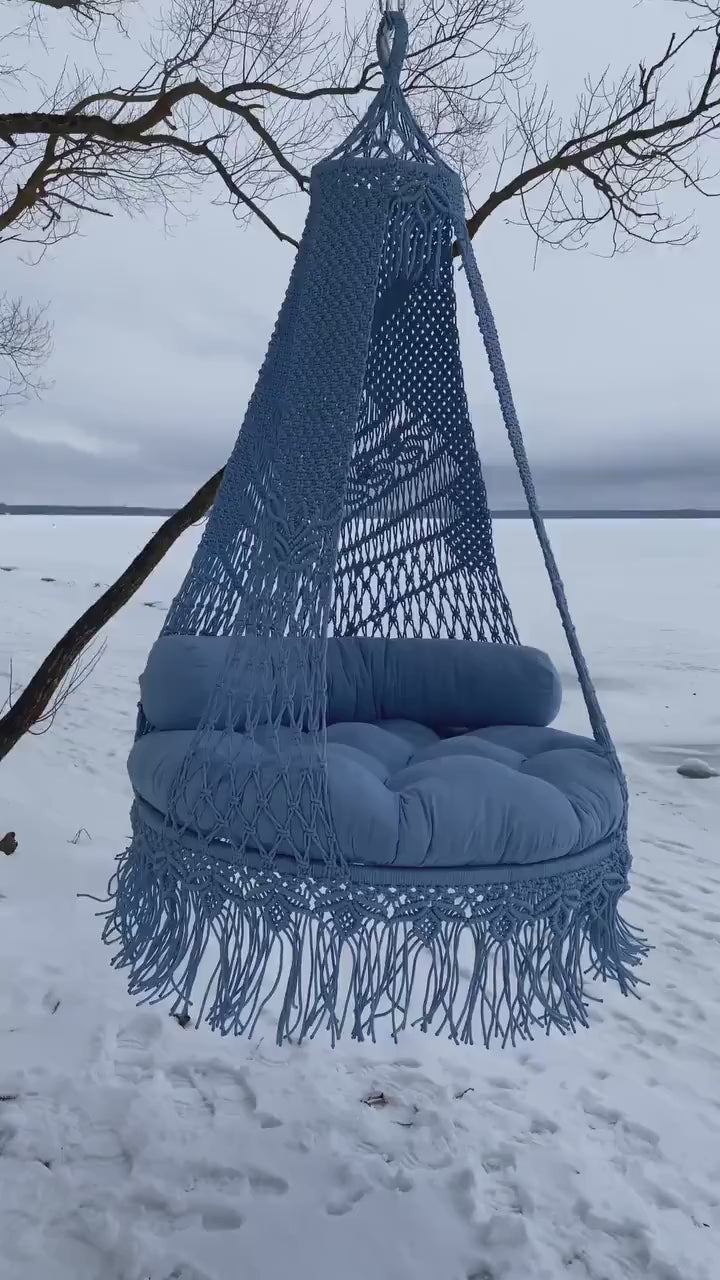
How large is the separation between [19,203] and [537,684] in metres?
1.60

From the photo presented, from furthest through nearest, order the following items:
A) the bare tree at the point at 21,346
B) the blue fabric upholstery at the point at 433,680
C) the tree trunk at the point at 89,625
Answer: the bare tree at the point at 21,346 < the tree trunk at the point at 89,625 < the blue fabric upholstery at the point at 433,680

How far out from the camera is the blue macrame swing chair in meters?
1.27

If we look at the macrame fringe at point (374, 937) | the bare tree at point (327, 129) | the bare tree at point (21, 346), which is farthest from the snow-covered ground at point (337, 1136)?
the bare tree at point (21, 346)

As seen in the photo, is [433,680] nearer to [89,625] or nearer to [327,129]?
[89,625]

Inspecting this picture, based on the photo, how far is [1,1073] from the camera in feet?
5.87

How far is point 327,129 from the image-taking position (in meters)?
2.59

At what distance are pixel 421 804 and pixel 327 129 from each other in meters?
2.01

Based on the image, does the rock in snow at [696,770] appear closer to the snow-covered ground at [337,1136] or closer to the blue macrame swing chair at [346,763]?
the snow-covered ground at [337,1136]

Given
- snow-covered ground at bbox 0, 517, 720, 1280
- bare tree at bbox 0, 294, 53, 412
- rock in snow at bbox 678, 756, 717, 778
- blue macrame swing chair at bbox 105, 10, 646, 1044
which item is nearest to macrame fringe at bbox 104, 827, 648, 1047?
blue macrame swing chair at bbox 105, 10, 646, 1044

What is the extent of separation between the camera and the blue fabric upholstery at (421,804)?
1263 millimetres

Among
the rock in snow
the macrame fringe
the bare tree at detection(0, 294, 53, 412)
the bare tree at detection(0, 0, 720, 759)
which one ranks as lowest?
the rock in snow

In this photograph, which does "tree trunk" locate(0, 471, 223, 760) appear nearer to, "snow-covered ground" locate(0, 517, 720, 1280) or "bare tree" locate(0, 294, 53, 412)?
"snow-covered ground" locate(0, 517, 720, 1280)

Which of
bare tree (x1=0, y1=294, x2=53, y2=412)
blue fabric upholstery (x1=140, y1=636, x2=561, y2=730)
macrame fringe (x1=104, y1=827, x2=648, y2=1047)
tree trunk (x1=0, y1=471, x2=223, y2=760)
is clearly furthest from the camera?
bare tree (x1=0, y1=294, x2=53, y2=412)

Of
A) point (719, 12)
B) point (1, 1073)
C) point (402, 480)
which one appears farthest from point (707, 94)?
point (1, 1073)
